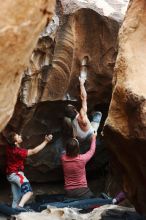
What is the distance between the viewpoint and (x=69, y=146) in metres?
7.42

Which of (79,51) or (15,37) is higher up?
(79,51)

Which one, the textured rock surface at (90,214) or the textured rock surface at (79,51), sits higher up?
the textured rock surface at (79,51)

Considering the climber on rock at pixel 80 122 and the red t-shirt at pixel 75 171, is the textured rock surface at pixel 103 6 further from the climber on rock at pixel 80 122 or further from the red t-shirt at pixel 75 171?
the red t-shirt at pixel 75 171

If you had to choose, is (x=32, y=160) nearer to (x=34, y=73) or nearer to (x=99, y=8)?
(x=34, y=73)

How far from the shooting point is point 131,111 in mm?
4918

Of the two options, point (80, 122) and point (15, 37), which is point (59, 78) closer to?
point (80, 122)

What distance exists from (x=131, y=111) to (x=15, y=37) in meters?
1.54

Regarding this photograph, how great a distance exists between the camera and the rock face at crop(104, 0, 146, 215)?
489cm

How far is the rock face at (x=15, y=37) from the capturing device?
358 centimetres

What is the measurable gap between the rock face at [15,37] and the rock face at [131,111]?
4.16 feet

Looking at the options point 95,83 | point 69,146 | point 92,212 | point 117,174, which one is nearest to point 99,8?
point 95,83

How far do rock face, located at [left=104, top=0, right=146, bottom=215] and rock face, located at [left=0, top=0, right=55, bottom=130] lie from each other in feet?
4.16

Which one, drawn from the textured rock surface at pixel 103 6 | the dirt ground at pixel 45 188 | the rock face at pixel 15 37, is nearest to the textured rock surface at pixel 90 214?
the dirt ground at pixel 45 188

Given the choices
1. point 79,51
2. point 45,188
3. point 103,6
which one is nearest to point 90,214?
point 79,51
